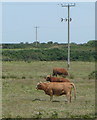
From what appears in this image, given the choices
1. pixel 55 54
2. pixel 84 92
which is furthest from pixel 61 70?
pixel 55 54

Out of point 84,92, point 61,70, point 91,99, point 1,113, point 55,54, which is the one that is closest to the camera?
point 1,113

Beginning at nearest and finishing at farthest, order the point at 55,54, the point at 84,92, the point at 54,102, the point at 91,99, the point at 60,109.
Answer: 1. the point at 60,109
2. the point at 54,102
3. the point at 91,99
4. the point at 84,92
5. the point at 55,54

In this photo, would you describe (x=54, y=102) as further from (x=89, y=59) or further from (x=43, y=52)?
(x=43, y=52)

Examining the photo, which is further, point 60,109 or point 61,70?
point 61,70

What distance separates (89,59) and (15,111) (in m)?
62.9

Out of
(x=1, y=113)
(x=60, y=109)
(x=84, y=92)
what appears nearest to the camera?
(x=1, y=113)

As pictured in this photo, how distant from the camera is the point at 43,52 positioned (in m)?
87.3

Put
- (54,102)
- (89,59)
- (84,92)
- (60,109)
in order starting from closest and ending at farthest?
1. (60,109)
2. (54,102)
3. (84,92)
4. (89,59)

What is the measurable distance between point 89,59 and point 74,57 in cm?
489

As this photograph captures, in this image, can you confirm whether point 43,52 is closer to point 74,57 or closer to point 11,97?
point 74,57

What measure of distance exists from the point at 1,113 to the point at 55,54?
6914 centimetres

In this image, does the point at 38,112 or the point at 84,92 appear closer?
the point at 38,112

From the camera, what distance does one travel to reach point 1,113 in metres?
16.7

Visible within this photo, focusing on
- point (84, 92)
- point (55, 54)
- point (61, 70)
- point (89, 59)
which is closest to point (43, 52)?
point (55, 54)
